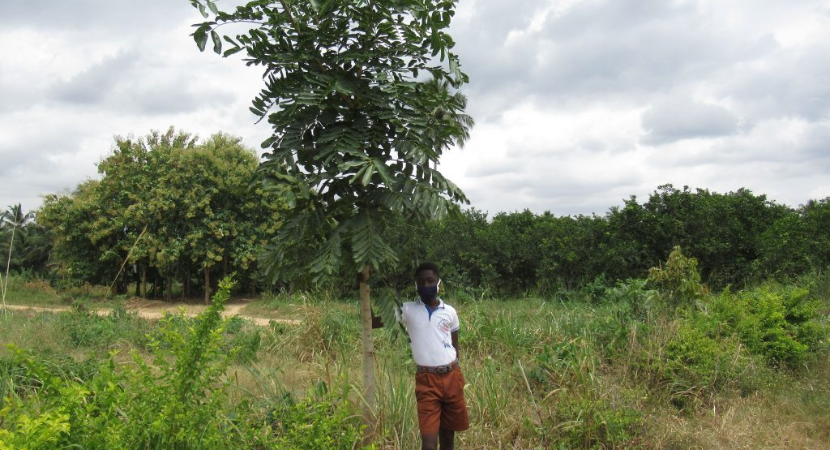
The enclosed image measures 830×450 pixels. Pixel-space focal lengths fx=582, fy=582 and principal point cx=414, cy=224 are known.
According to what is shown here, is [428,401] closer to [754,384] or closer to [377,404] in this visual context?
[377,404]

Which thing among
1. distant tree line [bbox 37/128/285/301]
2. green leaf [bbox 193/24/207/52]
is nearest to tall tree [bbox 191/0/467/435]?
green leaf [bbox 193/24/207/52]

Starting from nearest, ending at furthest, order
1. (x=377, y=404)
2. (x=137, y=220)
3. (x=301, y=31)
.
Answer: (x=301, y=31) → (x=377, y=404) → (x=137, y=220)

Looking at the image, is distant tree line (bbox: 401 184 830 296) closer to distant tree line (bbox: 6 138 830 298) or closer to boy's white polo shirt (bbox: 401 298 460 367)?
distant tree line (bbox: 6 138 830 298)

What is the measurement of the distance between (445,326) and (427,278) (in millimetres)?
359

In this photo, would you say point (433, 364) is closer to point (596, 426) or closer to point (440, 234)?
point (596, 426)

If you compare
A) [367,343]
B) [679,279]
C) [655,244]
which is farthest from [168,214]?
[367,343]

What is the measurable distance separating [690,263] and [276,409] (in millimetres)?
5687

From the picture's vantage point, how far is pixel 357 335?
27.8 feet

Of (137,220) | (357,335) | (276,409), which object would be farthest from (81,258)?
(276,409)

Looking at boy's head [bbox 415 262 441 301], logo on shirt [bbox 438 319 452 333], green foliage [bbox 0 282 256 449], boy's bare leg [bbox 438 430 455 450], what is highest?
boy's head [bbox 415 262 441 301]

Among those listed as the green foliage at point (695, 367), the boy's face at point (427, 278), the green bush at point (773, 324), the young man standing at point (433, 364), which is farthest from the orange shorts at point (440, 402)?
the green bush at point (773, 324)

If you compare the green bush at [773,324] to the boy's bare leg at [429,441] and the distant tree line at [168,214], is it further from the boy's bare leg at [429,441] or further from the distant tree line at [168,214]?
the distant tree line at [168,214]

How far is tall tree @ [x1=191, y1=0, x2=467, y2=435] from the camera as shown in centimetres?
344

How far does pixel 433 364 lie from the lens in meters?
3.83
